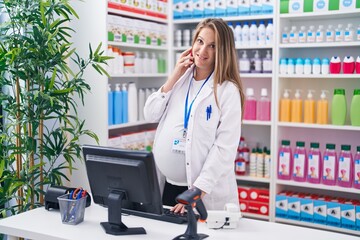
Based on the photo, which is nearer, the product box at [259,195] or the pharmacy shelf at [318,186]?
the pharmacy shelf at [318,186]

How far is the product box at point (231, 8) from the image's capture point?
425 cm

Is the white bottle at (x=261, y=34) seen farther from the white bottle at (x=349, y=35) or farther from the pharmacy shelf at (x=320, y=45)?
the white bottle at (x=349, y=35)

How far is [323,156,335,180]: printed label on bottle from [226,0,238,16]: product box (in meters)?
1.61

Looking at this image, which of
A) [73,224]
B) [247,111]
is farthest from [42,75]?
[247,111]

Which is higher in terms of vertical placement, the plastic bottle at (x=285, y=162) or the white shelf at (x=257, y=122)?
the white shelf at (x=257, y=122)

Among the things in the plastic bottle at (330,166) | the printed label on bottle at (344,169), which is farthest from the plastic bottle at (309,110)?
the printed label on bottle at (344,169)

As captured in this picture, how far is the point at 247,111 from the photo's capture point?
4.27m

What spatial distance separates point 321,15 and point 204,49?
5.89ft

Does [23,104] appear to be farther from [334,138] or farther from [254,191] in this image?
[334,138]

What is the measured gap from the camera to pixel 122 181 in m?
2.03

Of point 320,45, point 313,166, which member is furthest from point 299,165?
point 320,45

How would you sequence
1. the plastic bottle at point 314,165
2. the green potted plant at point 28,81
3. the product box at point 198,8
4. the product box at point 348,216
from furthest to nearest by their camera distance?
1. the product box at point 198,8
2. the plastic bottle at point 314,165
3. the product box at point 348,216
4. the green potted plant at point 28,81

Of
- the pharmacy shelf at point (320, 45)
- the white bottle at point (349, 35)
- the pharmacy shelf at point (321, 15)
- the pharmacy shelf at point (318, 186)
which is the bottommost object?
the pharmacy shelf at point (318, 186)

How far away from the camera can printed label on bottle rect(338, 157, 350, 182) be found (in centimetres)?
381
